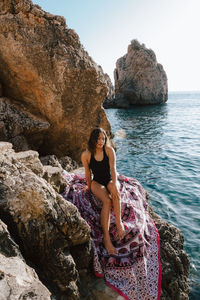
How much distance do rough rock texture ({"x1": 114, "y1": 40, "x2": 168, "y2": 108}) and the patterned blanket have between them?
43.2m

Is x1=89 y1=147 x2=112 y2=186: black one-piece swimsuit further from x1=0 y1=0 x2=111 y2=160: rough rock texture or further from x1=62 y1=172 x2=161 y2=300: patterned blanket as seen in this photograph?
x1=0 y1=0 x2=111 y2=160: rough rock texture

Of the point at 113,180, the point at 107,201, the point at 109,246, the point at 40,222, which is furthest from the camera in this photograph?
the point at 113,180

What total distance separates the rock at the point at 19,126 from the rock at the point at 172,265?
184 inches

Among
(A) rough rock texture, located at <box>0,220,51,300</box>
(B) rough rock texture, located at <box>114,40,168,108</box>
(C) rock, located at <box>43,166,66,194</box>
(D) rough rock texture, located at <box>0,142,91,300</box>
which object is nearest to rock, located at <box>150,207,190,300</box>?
(D) rough rock texture, located at <box>0,142,91,300</box>

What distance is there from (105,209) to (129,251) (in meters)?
0.87

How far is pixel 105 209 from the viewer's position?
13.7ft

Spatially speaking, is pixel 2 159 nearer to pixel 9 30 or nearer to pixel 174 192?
pixel 9 30

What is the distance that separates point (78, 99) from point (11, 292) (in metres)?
6.96

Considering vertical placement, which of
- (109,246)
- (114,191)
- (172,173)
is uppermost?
(114,191)

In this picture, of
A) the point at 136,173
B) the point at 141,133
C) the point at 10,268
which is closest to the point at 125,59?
the point at 141,133

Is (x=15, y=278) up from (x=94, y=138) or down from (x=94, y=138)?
down

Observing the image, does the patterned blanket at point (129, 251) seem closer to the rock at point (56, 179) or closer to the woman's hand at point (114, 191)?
the rock at point (56, 179)

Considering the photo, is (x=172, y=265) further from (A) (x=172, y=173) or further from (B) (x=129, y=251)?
(A) (x=172, y=173)

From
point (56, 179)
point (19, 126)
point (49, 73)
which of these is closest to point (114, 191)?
point (56, 179)
